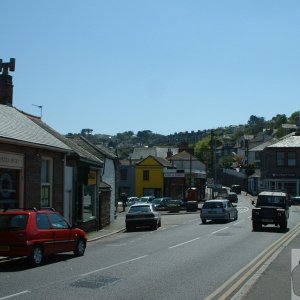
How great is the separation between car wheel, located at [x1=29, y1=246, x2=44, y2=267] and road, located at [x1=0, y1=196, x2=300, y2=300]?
0.93ft

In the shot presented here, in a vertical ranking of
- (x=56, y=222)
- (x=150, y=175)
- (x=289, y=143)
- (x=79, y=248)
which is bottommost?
(x=79, y=248)

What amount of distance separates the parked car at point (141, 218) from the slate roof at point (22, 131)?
28.3 ft

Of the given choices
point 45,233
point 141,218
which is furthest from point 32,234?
point 141,218

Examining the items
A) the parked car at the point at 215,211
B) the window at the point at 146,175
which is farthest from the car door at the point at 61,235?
the window at the point at 146,175

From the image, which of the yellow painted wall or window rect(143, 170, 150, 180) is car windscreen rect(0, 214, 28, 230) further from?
window rect(143, 170, 150, 180)

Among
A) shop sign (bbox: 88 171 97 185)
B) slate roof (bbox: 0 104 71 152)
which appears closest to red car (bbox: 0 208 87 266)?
slate roof (bbox: 0 104 71 152)

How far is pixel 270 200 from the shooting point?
1328 inches

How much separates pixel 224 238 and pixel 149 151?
77.4 metres

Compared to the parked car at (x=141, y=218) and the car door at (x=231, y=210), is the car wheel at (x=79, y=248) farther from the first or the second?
the car door at (x=231, y=210)

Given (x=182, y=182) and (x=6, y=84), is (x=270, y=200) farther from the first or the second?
(x=182, y=182)

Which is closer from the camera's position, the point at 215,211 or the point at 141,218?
the point at 141,218

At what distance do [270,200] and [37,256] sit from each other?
66.5 ft

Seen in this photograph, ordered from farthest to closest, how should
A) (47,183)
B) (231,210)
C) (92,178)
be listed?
(231,210) → (92,178) → (47,183)

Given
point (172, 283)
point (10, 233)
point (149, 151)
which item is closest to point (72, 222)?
point (10, 233)
